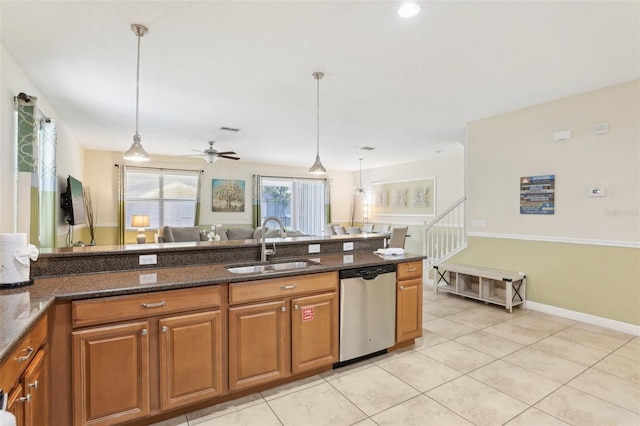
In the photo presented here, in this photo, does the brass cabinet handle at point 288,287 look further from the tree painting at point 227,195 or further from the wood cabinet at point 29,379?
the tree painting at point 227,195

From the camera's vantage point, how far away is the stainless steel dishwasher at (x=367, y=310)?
8.68ft

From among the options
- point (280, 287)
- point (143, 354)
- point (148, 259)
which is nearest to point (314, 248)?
point (280, 287)

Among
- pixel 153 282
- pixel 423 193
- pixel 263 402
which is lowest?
pixel 263 402

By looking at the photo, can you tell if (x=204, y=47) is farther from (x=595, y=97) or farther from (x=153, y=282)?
(x=595, y=97)

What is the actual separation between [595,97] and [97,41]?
16.4 ft

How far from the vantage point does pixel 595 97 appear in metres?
3.63

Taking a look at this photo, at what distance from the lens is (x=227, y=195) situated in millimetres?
8430

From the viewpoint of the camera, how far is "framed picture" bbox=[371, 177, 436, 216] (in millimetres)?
7934

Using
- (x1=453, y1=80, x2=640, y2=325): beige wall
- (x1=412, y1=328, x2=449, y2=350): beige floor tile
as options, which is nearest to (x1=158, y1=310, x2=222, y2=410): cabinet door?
(x1=412, y1=328, x2=449, y2=350): beige floor tile

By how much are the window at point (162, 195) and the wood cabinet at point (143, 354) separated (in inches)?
251

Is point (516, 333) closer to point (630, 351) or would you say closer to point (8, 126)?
point (630, 351)

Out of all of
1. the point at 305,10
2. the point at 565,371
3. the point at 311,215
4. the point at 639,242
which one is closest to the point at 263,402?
the point at 565,371

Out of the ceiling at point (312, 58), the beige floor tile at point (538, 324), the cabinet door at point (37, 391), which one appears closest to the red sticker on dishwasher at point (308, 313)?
the cabinet door at point (37, 391)

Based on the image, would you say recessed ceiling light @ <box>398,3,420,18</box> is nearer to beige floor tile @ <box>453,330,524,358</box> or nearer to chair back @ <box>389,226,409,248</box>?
chair back @ <box>389,226,409,248</box>
